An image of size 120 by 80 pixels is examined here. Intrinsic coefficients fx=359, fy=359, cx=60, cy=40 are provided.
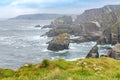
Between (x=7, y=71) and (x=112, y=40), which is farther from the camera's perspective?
(x=112, y=40)

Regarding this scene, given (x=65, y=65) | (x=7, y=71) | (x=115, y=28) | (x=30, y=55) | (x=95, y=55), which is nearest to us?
(x=7, y=71)

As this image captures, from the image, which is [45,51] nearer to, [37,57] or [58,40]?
[58,40]

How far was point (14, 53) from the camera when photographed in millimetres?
136625

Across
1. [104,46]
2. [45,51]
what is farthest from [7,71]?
[104,46]

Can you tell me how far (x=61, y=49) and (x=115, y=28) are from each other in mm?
41344

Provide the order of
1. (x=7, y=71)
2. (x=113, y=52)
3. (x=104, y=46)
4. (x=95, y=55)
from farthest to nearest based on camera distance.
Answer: (x=104, y=46) → (x=95, y=55) → (x=113, y=52) → (x=7, y=71)

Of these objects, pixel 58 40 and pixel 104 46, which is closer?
pixel 58 40

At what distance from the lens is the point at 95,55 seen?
394 ft

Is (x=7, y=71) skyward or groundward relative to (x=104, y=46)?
skyward

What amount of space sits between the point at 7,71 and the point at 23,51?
11178 cm

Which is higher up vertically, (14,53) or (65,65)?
(65,65)

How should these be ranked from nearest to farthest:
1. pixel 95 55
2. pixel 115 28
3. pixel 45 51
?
pixel 95 55 < pixel 45 51 < pixel 115 28

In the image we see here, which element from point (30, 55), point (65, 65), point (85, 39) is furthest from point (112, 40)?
point (65, 65)

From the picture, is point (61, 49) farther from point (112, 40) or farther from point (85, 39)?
point (85, 39)
